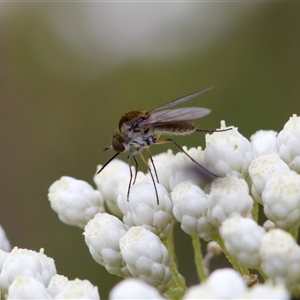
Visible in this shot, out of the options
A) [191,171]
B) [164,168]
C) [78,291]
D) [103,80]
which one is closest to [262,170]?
[191,171]

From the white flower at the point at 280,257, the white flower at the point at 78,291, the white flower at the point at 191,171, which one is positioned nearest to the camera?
the white flower at the point at 280,257

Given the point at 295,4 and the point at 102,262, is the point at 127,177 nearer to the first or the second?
the point at 102,262

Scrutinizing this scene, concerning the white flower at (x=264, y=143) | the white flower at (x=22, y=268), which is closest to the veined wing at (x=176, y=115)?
the white flower at (x=264, y=143)

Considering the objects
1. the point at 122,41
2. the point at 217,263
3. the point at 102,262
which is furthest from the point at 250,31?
the point at 102,262

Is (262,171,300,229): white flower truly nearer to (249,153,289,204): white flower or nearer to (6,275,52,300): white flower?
(249,153,289,204): white flower

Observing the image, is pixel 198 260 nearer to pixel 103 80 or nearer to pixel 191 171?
pixel 191 171

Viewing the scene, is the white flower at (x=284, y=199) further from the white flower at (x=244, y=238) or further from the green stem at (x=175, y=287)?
the green stem at (x=175, y=287)

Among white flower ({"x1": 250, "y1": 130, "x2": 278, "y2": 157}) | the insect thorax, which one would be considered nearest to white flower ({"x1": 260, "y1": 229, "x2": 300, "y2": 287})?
white flower ({"x1": 250, "y1": 130, "x2": 278, "y2": 157})
